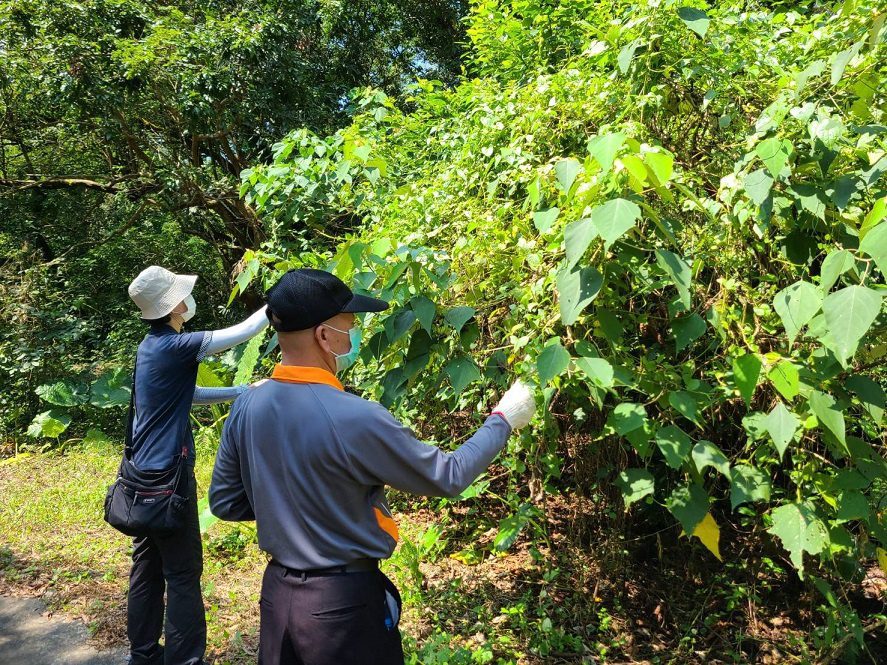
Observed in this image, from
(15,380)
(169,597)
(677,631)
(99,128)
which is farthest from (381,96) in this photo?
(15,380)

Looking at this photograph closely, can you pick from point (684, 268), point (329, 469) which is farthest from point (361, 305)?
point (684, 268)

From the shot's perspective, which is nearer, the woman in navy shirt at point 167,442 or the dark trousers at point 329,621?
the dark trousers at point 329,621

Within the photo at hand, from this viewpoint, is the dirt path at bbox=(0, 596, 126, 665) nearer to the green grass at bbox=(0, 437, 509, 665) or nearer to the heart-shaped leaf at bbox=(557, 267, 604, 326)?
the green grass at bbox=(0, 437, 509, 665)

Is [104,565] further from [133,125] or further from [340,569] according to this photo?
[133,125]

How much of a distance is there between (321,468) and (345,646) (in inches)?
17.2

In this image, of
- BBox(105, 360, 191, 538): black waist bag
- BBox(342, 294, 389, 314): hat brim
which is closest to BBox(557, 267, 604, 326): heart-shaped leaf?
BBox(342, 294, 389, 314): hat brim

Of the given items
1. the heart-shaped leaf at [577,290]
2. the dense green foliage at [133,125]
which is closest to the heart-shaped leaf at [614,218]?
the heart-shaped leaf at [577,290]

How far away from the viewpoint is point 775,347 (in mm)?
2127

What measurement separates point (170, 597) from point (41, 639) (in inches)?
52.2

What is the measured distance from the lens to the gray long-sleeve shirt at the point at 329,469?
1.65 m

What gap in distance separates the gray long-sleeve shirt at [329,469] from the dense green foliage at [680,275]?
0.39 meters

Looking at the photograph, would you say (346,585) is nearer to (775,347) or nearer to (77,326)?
(775,347)

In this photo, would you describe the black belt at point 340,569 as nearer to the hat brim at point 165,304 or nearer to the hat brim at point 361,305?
the hat brim at point 361,305

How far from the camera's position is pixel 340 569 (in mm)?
1676
